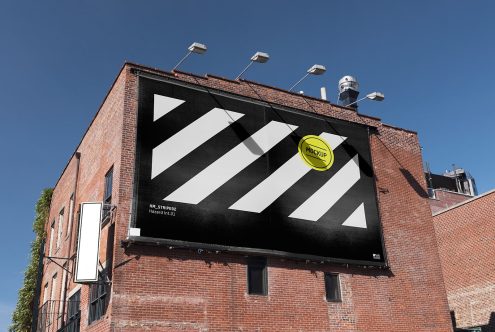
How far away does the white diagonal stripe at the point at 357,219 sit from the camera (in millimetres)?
20003

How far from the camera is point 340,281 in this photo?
18859 mm

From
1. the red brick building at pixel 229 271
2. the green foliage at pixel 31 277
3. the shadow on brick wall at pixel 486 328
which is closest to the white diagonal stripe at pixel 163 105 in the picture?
the red brick building at pixel 229 271

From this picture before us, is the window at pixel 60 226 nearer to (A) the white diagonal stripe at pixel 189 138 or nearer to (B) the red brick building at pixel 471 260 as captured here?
(A) the white diagonal stripe at pixel 189 138

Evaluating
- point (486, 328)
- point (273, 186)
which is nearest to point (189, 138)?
point (273, 186)

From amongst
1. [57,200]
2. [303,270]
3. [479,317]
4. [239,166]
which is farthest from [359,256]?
[57,200]

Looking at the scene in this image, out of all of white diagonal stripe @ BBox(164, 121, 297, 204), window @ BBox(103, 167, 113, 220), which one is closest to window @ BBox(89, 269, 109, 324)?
window @ BBox(103, 167, 113, 220)

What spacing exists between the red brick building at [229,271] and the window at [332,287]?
4 cm

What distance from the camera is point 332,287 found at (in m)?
18.7

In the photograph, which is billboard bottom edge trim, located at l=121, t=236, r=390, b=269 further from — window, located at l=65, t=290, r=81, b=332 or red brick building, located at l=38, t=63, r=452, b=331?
window, located at l=65, t=290, r=81, b=332

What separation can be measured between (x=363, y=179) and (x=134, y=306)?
10.9 m

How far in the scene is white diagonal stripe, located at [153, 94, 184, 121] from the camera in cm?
1752

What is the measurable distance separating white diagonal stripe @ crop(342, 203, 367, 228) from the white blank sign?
9.22 metres

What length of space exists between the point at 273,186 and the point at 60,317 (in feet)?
33.8

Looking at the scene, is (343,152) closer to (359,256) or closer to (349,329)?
(359,256)
